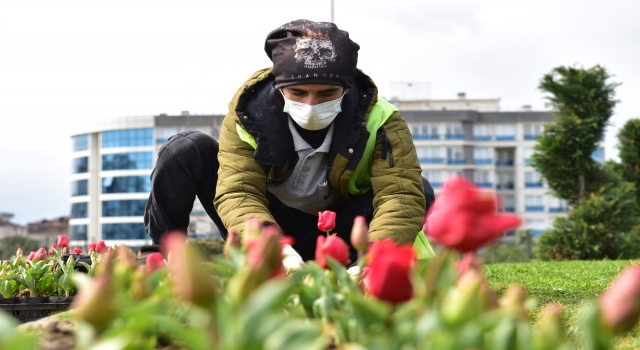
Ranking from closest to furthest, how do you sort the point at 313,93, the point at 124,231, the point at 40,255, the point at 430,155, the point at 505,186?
the point at 313,93, the point at 40,255, the point at 430,155, the point at 124,231, the point at 505,186

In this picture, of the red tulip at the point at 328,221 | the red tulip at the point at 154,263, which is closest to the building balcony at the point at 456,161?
the red tulip at the point at 328,221

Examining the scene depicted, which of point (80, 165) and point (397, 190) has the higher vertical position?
point (80, 165)

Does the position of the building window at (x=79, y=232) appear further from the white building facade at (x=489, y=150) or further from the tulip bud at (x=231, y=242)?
the tulip bud at (x=231, y=242)

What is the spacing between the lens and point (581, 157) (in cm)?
1153

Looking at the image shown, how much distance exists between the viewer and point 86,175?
242 feet

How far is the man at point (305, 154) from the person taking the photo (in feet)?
9.78

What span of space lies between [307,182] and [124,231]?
2739 inches

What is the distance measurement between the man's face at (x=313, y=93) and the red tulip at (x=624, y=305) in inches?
87.5

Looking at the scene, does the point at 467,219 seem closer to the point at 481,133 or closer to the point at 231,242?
the point at 231,242

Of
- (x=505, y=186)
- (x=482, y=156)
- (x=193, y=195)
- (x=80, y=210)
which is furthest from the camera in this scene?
(x=80, y=210)

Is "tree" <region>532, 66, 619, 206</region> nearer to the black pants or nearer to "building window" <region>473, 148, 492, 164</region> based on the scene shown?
the black pants

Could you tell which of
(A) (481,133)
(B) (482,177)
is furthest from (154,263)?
(B) (482,177)

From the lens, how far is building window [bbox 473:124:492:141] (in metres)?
69.8

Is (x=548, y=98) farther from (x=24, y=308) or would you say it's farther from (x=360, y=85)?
(x=24, y=308)
